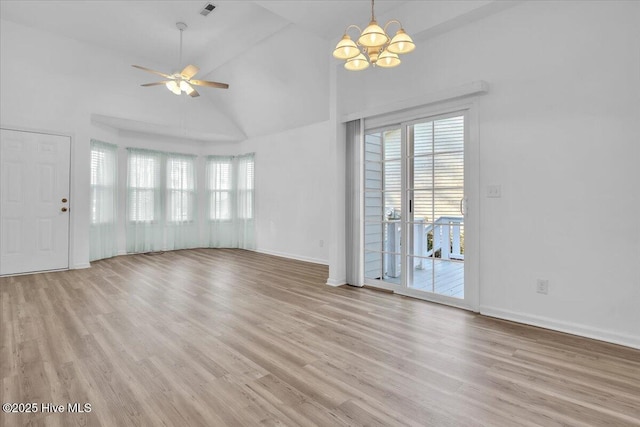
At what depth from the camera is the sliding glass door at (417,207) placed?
141 inches

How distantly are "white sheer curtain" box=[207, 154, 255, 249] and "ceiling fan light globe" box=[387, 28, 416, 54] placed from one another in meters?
6.12

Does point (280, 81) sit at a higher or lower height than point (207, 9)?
lower

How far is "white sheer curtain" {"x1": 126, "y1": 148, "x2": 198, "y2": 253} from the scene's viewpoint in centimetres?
720

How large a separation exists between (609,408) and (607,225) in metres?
1.52

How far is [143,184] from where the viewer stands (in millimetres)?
7328

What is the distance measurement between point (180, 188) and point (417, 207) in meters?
6.10

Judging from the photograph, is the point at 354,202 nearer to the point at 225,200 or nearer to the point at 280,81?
the point at 280,81

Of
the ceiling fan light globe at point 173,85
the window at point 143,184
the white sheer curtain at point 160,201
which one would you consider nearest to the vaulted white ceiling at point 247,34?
the ceiling fan light globe at point 173,85

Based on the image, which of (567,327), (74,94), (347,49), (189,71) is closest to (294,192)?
(189,71)

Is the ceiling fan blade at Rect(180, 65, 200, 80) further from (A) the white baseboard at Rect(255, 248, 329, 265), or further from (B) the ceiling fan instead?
(A) the white baseboard at Rect(255, 248, 329, 265)

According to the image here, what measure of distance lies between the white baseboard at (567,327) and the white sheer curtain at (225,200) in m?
6.16

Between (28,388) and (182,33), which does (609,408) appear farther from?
(182,33)

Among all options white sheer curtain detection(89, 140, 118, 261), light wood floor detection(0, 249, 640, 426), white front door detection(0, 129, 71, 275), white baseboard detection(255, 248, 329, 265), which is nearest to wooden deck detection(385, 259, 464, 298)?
light wood floor detection(0, 249, 640, 426)

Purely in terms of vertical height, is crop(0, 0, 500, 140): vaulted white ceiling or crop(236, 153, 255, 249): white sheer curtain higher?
crop(0, 0, 500, 140): vaulted white ceiling
